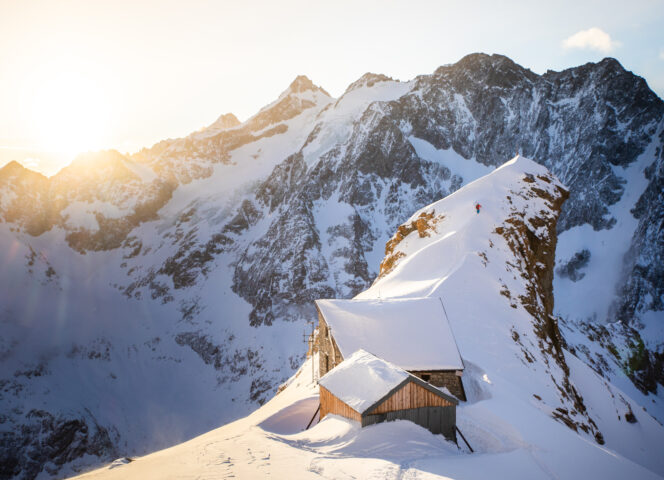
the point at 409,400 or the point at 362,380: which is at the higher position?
the point at 362,380

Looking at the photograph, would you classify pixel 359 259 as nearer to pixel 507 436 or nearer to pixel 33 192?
pixel 507 436

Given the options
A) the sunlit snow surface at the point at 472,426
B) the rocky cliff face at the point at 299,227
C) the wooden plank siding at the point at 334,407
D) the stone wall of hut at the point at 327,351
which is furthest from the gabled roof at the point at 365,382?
the rocky cliff face at the point at 299,227

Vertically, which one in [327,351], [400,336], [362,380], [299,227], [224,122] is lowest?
[327,351]

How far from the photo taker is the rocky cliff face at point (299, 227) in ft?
228

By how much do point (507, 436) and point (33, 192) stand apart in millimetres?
143284

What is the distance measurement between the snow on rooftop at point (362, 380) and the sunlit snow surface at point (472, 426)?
1.01 metres

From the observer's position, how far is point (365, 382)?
16781mm

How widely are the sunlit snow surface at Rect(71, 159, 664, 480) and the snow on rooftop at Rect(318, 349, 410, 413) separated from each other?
1.01m

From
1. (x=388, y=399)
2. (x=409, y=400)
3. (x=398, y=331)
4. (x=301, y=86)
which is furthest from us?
(x=301, y=86)

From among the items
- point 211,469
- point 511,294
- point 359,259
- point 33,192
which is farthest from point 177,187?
point 211,469

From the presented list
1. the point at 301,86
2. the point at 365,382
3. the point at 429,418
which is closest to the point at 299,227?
the point at 365,382

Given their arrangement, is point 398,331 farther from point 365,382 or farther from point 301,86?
point 301,86

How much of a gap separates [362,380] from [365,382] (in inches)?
9.6

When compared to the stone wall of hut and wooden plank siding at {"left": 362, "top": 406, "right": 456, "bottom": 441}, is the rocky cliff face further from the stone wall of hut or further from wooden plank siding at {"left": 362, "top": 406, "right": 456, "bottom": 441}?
wooden plank siding at {"left": 362, "top": 406, "right": 456, "bottom": 441}
